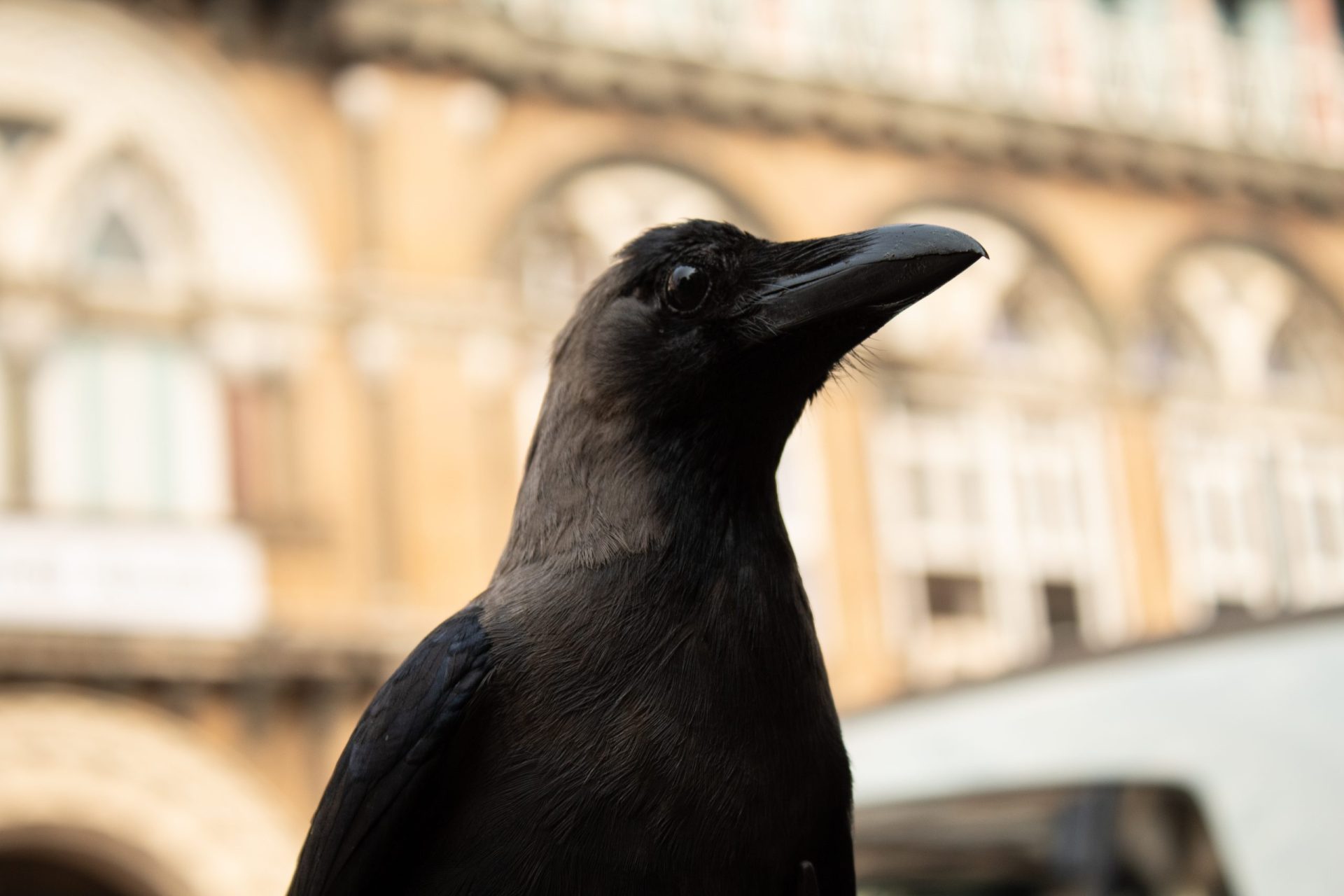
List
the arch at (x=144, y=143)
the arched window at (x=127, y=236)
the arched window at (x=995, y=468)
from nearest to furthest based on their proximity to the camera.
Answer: the arch at (x=144, y=143), the arched window at (x=127, y=236), the arched window at (x=995, y=468)

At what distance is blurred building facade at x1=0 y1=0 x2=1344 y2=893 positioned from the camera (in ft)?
33.9

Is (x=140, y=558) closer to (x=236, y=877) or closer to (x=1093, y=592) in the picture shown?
(x=236, y=877)

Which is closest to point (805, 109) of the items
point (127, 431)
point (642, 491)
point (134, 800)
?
point (127, 431)

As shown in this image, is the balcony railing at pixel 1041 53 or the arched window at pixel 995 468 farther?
the arched window at pixel 995 468

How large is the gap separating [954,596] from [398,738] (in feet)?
38.8

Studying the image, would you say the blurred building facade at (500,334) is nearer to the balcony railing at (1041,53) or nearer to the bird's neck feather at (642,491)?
the balcony railing at (1041,53)

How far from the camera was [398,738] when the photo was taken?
154cm

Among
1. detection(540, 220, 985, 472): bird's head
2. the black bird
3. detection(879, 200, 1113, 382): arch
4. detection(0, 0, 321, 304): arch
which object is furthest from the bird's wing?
detection(879, 200, 1113, 382): arch

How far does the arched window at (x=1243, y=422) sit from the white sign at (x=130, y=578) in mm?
7279

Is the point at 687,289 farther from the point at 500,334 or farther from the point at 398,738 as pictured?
the point at 500,334

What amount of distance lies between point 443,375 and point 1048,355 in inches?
200

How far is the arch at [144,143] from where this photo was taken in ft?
35.3

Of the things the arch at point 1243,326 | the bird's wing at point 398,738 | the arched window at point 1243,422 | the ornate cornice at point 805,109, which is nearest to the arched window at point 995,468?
the ornate cornice at point 805,109

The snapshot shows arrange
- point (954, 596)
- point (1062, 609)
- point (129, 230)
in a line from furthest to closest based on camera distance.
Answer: point (1062, 609) → point (954, 596) → point (129, 230)
